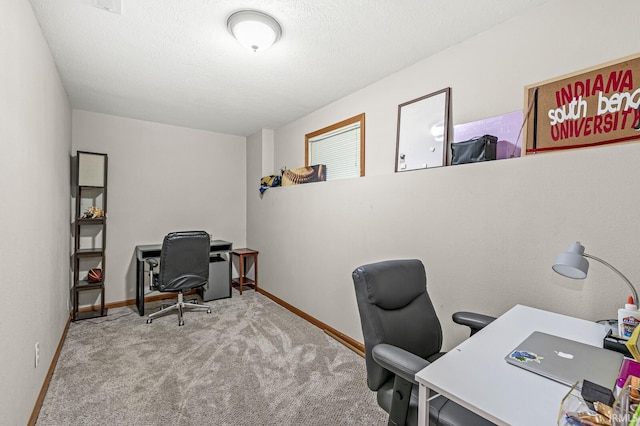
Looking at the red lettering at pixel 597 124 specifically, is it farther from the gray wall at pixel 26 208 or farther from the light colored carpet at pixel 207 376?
the gray wall at pixel 26 208

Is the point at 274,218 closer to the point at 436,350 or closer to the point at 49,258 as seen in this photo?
the point at 49,258

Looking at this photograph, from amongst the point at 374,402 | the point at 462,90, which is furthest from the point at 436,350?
the point at 462,90

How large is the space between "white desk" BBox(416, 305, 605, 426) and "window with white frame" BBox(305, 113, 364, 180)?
1.97 m

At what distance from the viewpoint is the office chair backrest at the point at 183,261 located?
338 centimetres

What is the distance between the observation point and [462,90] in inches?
85.7

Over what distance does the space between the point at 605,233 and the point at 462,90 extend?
1.26 metres

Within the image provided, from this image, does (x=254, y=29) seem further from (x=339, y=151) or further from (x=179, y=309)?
(x=179, y=309)

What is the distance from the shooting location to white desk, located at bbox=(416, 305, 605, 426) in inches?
33.9

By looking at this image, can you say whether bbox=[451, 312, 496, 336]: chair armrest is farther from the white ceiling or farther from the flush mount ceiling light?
the flush mount ceiling light

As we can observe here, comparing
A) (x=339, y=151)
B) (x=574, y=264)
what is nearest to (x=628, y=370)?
(x=574, y=264)

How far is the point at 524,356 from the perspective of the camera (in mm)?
1148

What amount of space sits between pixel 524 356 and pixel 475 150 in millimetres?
1299

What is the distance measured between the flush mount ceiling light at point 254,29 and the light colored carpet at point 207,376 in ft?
8.02

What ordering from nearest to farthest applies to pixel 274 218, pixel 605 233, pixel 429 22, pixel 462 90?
pixel 605 233 → pixel 429 22 → pixel 462 90 → pixel 274 218
